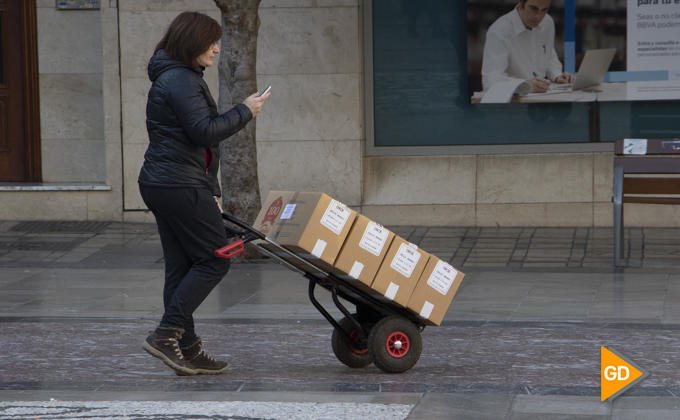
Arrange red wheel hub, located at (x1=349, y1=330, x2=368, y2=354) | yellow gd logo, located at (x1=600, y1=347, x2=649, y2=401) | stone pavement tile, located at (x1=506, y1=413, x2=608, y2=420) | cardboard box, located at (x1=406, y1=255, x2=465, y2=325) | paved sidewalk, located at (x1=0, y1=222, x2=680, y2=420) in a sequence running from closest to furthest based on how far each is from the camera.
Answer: stone pavement tile, located at (x1=506, y1=413, x2=608, y2=420)
paved sidewalk, located at (x1=0, y1=222, x2=680, y2=420)
yellow gd logo, located at (x1=600, y1=347, x2=649, y2=401)
cardboard box, located at (x1=406, y1=255, x2=465, y2=325)
red wheel hub, located at (x1=349, y1=330, x2=368, y2=354)

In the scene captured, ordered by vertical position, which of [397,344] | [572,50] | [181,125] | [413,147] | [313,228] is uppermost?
[572,50]

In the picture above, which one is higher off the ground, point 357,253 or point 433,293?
point 357,253

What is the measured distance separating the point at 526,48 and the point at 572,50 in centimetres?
53

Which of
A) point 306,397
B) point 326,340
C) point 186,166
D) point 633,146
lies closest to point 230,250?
point 186,166

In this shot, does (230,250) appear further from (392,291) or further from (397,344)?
(397,344)

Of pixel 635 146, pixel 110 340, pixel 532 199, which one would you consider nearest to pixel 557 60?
pixel 532 199

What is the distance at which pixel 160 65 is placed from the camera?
4.64 meters

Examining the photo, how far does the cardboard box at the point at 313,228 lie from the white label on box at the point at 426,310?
538 millimetres

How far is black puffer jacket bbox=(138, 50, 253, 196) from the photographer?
4.49 meters

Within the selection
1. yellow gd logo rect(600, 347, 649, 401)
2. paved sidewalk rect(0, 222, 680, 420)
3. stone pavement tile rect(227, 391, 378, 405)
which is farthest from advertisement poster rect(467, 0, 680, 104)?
stone pavement tile rect(227, 391, 378, 405)

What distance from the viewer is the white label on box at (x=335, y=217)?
4.50m

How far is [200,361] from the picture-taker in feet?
15.5

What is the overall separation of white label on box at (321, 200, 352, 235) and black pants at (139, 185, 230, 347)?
0.55m

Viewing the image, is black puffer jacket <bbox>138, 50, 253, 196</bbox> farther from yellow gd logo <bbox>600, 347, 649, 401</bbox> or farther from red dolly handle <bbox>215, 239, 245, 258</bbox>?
yellow gd logo <bbox>600, 347, 649, 401</bbox>
